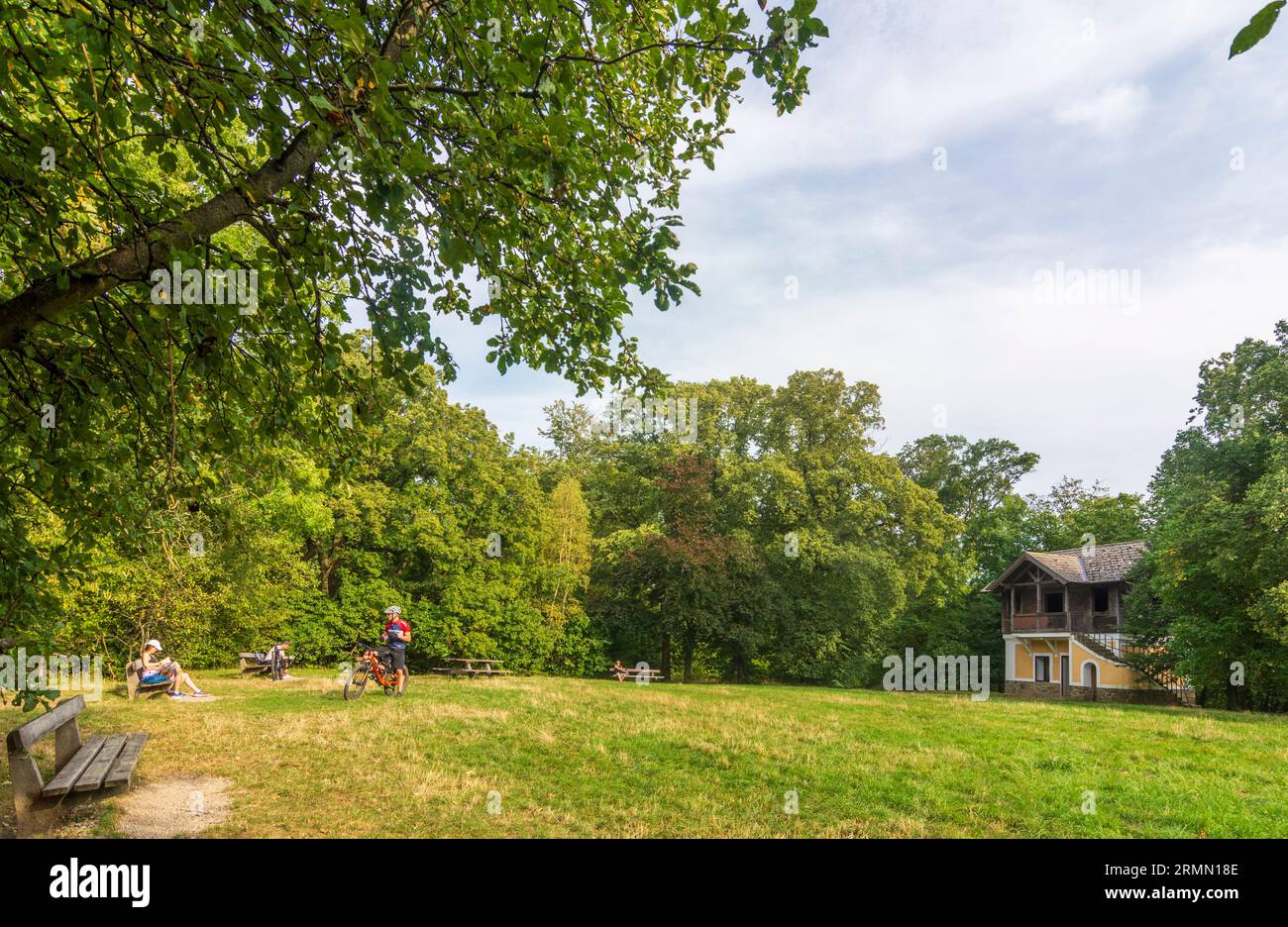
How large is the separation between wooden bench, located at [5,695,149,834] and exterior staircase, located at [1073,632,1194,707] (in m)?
32.8

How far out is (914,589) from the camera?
32.9 metres

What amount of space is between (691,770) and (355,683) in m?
8.56

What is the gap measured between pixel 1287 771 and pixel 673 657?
101ft

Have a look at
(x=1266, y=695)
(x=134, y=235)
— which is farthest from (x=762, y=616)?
(x=134, y=235)

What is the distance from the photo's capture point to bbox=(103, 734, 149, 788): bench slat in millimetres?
6047

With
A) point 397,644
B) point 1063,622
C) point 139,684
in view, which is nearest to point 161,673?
point 139,684

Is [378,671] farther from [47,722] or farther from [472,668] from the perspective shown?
[472,668]

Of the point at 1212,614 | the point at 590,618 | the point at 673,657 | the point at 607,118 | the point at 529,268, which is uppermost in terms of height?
the point at 607,118

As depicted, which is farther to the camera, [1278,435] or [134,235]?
[1278,435]

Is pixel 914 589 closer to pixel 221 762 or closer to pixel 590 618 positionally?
pixel 590 618

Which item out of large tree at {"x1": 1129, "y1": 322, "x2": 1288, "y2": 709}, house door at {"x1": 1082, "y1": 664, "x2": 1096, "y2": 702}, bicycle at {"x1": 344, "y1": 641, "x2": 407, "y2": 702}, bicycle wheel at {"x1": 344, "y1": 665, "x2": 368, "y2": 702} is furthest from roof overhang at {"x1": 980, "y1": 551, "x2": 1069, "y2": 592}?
bicycle wheel at {"x1": 344, "y1": 665, "x2": 368, "y2": 702}

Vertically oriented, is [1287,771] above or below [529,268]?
below

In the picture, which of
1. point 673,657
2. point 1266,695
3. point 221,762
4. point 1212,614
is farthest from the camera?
point 673,657
